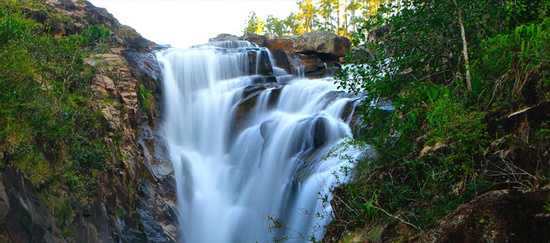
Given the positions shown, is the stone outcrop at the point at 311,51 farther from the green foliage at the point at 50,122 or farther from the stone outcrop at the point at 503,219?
the stone outcrop at the point at 503,219

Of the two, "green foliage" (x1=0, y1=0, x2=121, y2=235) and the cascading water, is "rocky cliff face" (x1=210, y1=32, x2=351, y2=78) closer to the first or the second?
the cascading water

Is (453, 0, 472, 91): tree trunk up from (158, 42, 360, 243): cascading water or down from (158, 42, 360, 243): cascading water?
up

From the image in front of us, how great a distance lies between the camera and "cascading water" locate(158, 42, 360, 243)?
1111cm

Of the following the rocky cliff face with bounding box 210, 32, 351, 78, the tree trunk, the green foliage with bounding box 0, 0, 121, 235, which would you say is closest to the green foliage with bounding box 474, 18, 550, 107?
the tree trunk

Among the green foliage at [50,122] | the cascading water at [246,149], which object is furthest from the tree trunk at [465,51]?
the green foliage at [50,122]

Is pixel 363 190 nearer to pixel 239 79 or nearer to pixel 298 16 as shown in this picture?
pixel 239 79

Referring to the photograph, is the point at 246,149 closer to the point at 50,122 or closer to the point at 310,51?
the point at 50,122

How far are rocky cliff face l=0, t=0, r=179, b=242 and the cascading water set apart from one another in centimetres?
106

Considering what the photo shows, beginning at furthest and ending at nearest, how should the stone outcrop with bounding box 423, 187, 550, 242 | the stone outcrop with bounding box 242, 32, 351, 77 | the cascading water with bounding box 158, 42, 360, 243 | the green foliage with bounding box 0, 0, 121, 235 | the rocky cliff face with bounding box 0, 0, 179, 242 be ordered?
the stone outcrop with bounding box 242, 32, 351, 77
the cascading water with bounding box 158, 42, 360, 243
the green foliage with bounding box 0, 0, 121, 235
the rocky cliff face with bounding box 0, 0, 179, 242
the stone outcrop with bounding box 423, 187, 550, 242

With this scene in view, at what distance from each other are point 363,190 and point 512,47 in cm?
309

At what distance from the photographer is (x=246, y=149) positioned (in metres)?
14.8

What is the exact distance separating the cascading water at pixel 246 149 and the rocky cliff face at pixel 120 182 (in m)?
1.06

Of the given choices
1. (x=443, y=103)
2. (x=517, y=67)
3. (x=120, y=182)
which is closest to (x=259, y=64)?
(x=120, y=182)

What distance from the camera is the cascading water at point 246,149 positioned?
1111cm
